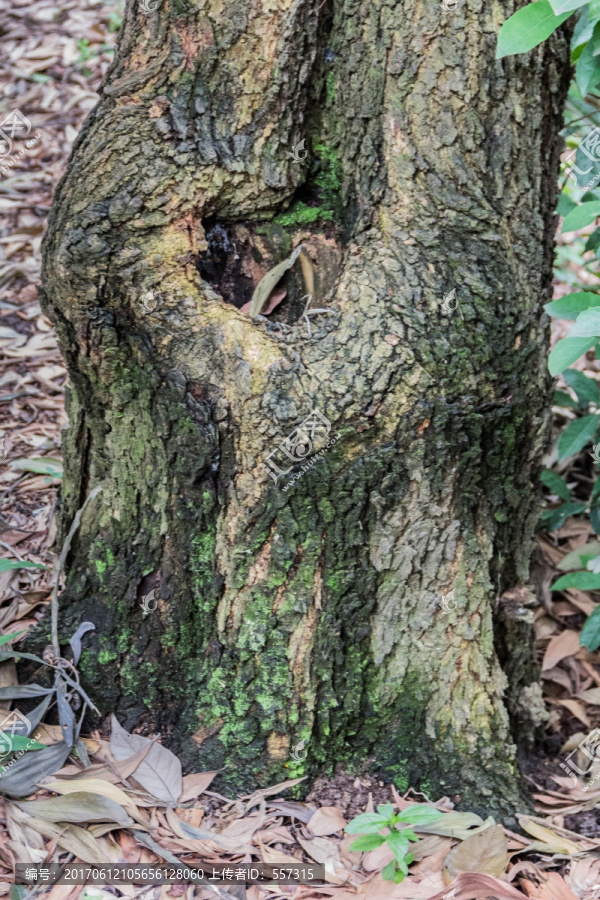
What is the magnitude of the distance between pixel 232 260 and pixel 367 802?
4.17ft

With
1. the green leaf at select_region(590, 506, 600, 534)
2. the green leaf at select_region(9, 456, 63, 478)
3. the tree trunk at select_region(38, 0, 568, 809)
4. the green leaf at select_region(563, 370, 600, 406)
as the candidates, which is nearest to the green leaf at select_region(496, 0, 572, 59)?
the tree trunk at select_region(38, 0, 568, 809)

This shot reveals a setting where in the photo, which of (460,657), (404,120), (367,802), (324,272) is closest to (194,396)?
(324,272)

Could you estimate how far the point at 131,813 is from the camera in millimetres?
1661

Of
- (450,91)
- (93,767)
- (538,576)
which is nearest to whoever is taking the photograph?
(450,91)

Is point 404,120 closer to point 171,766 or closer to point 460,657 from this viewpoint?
point 460,657

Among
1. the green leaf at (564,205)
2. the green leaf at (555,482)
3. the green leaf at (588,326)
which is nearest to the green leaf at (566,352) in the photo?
the green leaf at (588,326)

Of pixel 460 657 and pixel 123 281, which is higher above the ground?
pixel 123 281

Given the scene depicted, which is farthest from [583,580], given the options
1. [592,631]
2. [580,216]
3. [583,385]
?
[580,216]

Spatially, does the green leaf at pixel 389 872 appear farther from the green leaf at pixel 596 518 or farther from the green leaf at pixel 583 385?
the green leaf at pixel 583 385

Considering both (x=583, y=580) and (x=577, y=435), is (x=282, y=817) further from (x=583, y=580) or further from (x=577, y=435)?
(x=577, y=435)

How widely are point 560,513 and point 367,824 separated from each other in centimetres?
125

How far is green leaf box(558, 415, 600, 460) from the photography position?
2152 millimetres

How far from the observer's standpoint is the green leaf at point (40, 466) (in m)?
2.60

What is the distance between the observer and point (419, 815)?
153cm
